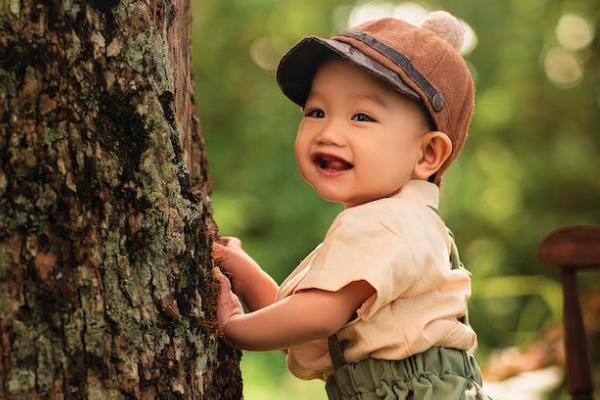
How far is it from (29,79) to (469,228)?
17.6 feet

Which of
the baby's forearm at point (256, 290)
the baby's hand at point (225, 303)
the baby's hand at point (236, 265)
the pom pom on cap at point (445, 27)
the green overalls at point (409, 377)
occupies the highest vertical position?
the pom pom on cap at point (445, 27)

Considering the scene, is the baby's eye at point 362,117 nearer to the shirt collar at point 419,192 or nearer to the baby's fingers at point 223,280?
the shirt collar at point 419,192

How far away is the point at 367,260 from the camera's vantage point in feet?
4.42

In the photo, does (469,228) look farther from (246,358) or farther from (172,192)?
(172,192)

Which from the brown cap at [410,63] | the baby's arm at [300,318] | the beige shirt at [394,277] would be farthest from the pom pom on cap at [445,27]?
the baby's arm at [300,318]

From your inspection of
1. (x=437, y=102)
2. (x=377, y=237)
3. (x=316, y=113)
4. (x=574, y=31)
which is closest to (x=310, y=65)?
(x=316, y=113)

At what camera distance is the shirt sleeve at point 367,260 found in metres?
1.34

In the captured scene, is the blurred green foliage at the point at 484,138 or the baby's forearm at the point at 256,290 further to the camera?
the blurred green foliage at the point at 484,138

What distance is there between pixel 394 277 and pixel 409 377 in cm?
17

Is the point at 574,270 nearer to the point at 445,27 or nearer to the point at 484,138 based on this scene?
the point at 445,27

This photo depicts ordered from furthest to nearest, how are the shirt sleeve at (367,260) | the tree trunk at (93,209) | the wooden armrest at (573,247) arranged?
1. the wooden armrest at (573,247)
2. the shirt sleeve at (367,260)
3. the tree trunk at (93,209)

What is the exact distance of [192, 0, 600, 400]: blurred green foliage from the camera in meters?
5.87

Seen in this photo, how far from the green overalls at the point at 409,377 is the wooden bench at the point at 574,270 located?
1.14 m

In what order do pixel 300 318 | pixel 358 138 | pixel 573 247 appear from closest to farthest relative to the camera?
pixel 300 318 < pixel 358 138 < pixel 573 247
